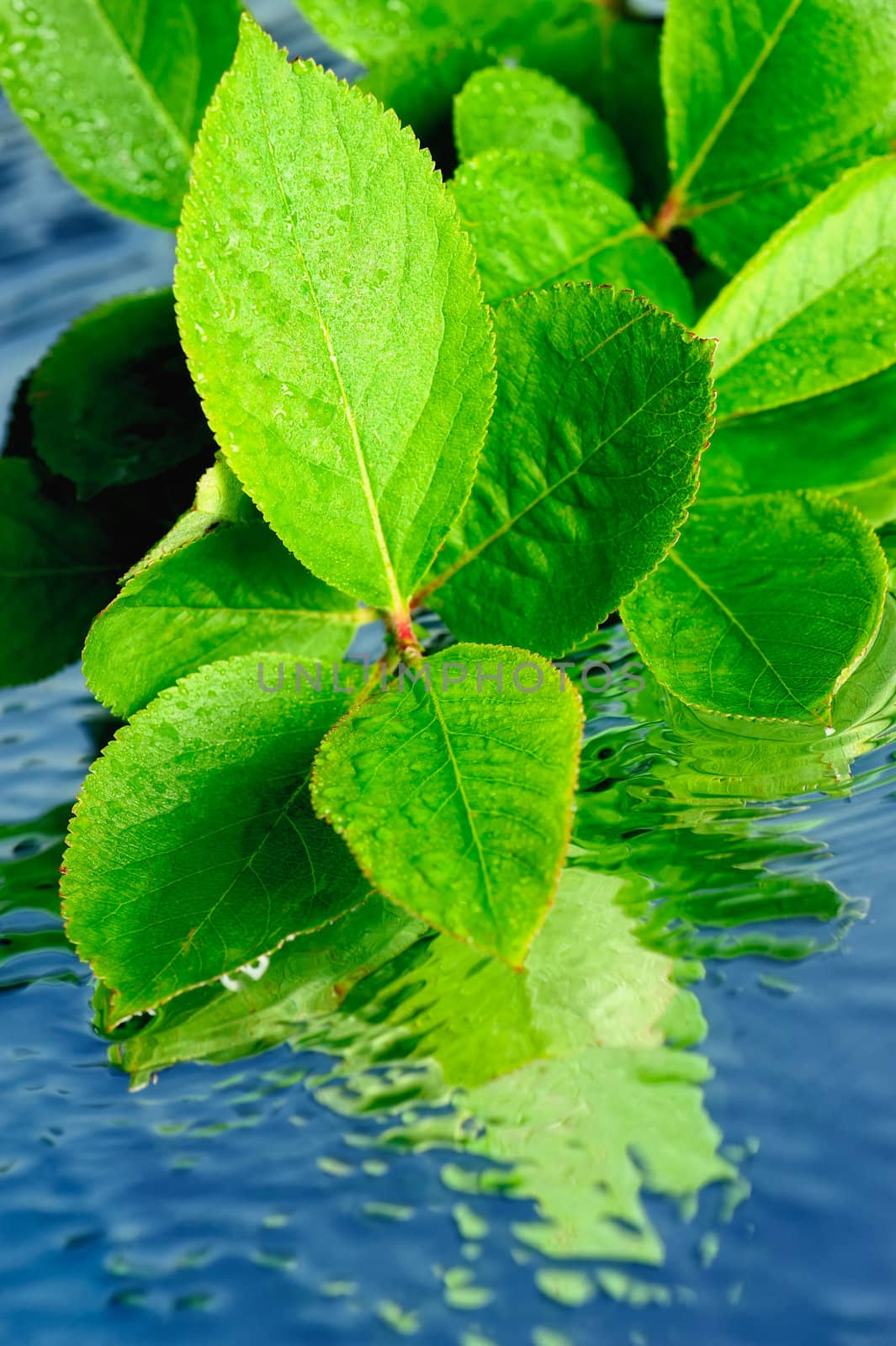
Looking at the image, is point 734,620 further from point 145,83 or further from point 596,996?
point 145,83

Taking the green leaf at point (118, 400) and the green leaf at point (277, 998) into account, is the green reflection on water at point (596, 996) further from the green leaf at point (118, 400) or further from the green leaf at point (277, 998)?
the green leaf at point (118, 400)

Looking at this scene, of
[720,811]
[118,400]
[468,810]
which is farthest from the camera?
[118,400]

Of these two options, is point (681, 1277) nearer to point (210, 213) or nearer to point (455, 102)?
point (210, 213)

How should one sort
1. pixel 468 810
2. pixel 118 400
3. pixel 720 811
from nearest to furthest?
pixel 468 810 < pixel 720 811 < pixel 118 400

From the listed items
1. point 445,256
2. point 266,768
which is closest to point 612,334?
point 445,256

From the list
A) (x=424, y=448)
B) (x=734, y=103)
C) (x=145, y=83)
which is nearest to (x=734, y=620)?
(x=424, y=448)

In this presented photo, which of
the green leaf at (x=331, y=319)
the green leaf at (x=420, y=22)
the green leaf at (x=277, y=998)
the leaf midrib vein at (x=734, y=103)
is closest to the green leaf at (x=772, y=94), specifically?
the leaf midrib vein at (x=734, y=103)
